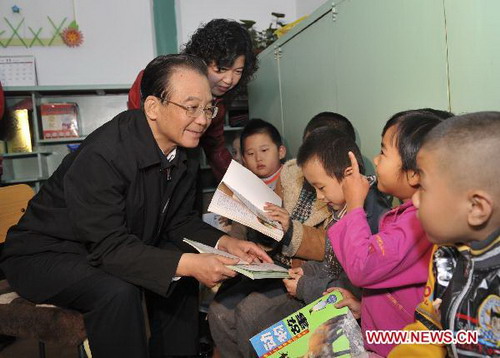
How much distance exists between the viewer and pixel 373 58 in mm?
1555

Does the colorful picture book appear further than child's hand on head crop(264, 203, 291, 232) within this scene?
No

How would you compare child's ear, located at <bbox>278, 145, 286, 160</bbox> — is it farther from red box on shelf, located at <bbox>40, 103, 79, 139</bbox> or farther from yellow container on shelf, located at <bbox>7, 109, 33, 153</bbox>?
yellow container on shelf, located at <bbox>7, 109, 33, 153</bbox>

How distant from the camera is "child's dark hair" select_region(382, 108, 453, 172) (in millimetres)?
1024

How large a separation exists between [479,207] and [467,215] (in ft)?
0.09

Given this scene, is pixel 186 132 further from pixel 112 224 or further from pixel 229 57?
pixel 229 57

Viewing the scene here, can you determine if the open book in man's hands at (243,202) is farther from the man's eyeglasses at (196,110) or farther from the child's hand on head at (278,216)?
the man's eyeglasses at (196,110)

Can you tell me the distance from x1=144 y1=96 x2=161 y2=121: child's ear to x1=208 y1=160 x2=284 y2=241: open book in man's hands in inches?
11.9

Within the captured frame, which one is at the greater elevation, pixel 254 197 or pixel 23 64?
pixel 23 64

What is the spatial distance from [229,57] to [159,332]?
3.67ft

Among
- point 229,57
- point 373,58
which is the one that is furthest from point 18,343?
point 373,58

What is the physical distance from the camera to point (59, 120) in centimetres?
376

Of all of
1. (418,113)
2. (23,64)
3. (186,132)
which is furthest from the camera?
(23,64)
